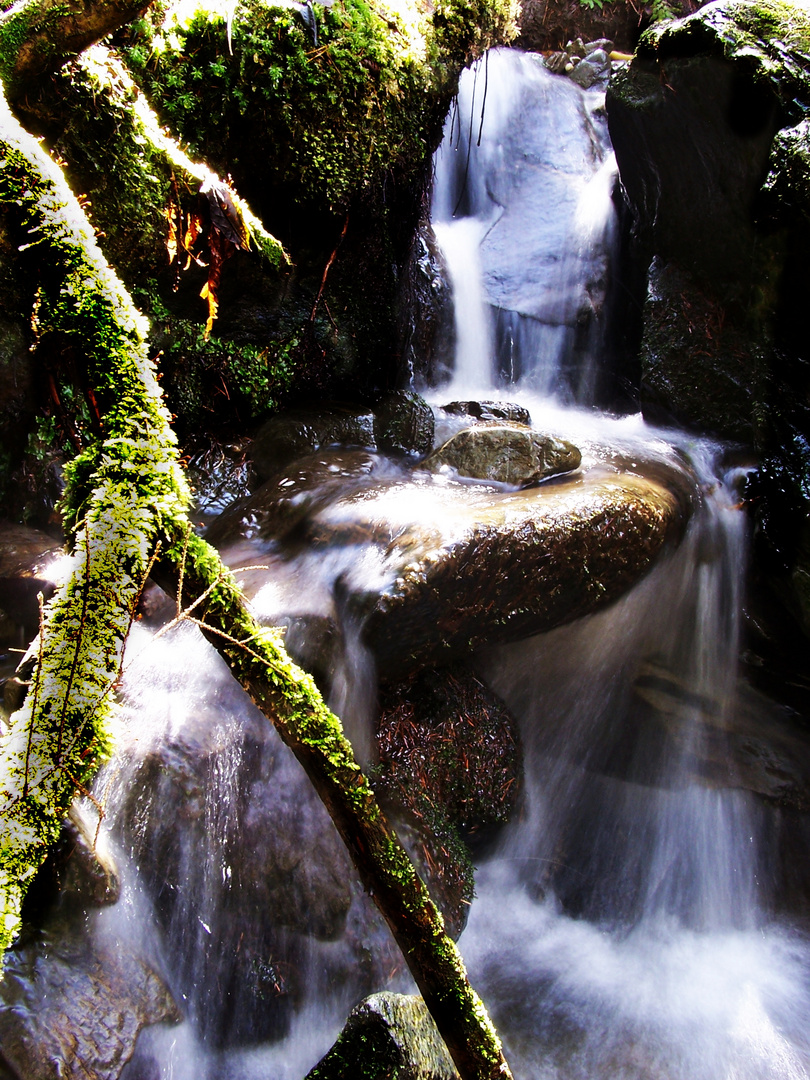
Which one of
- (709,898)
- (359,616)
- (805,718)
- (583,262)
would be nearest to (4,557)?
(359,616)

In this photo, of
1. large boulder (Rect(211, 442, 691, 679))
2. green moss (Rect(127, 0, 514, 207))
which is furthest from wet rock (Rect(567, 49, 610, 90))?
large boulder (Rect(211, 442, 691, 679))

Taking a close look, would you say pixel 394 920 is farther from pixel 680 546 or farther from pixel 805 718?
pixel 805 718

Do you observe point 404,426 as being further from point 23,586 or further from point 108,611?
point 108,611

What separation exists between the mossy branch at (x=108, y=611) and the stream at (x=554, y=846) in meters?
1.78

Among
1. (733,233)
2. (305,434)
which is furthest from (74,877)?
(733,233)

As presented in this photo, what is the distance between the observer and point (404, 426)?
557cm

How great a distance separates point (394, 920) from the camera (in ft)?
4.91

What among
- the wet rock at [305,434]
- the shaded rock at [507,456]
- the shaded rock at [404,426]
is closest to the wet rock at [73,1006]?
the wet rock at [305,434]

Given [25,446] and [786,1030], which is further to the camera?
[25,446]

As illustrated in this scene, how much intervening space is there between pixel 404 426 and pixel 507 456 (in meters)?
1.08

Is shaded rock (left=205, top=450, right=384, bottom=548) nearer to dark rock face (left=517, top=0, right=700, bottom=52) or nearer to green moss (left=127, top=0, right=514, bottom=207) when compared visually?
green moss (left=127, top=0, right=514, bottom=207)

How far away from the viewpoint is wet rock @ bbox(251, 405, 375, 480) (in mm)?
5156

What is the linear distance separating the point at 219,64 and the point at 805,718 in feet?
21.4

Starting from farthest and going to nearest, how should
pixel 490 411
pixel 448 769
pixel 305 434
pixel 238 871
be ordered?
pixel 490 411 → pixel 305 434 → pixel 448 769 → pixel 238 871
